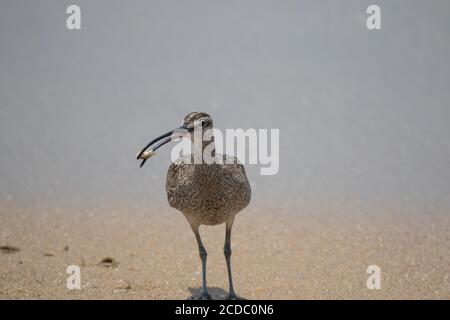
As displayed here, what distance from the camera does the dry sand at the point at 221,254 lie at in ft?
24.7

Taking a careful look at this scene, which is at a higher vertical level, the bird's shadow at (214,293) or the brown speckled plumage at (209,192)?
the brown speckled plumage at (209,192)

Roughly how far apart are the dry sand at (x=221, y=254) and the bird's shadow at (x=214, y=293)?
0.09 ft

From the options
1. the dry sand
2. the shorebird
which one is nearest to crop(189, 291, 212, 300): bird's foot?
the shorebird

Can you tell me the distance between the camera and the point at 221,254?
9070 mm

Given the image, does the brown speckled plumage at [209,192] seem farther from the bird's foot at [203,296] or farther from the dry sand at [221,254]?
the dry sand at [221,254]

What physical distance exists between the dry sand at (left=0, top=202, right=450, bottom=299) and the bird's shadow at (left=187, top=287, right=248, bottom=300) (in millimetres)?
27

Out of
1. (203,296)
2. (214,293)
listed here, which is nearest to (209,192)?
(203,296)

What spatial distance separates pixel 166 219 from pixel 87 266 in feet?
7.92

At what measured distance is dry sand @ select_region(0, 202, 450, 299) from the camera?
7531mm

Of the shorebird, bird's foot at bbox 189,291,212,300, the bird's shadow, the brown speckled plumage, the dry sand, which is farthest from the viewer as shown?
the dry sand

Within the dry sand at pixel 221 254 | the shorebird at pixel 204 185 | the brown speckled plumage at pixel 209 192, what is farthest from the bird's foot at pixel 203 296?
the brown speckled plumage at pixel 209 192

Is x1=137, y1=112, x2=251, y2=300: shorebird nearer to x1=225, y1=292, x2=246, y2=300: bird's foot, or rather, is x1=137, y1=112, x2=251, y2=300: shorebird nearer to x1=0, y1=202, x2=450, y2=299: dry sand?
x1=225, y1=292, x2=246, y2=300: bird's foot

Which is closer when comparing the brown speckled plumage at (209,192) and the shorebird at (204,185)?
the shorebird at (204,185)

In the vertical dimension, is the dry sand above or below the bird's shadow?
above
